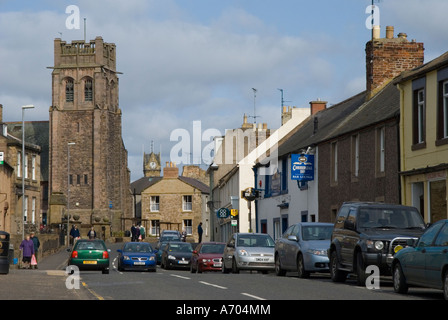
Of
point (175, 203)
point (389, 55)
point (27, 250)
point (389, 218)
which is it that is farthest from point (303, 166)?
point (175, 203)

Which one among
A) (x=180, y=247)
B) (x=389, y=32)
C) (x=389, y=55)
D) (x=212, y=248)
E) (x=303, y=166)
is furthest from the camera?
(x=180, y=247)

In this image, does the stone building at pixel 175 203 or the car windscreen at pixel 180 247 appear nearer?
the car windscreen at pixel 180 247

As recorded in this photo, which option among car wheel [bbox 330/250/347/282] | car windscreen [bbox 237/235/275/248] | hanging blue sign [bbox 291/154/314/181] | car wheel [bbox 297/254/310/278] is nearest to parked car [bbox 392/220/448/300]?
car wheel [bbox 330/250/347/282]

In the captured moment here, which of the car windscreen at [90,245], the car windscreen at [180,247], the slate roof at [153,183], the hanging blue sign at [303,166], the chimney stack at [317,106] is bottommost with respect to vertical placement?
the car windscreen at [180,247]

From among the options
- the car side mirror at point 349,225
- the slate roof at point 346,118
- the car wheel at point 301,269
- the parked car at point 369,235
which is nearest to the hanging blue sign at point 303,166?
the slate roof at point 346,118

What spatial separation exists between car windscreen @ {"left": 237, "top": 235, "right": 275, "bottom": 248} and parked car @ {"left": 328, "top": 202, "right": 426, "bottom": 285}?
8.20 m

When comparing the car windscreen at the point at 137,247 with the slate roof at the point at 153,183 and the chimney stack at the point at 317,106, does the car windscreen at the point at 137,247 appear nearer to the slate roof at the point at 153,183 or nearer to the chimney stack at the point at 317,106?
the chimney stack at the point at 317,106

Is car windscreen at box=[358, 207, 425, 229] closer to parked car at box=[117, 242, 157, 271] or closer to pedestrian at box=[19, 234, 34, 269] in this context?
parked car at box=[117, 242, 157, 271]

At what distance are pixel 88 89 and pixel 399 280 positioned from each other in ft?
312

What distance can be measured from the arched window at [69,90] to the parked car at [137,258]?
76080 millimetres

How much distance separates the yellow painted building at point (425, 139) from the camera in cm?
2670

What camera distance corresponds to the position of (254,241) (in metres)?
30.8

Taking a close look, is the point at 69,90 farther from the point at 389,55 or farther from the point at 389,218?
the point at 389,218
